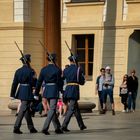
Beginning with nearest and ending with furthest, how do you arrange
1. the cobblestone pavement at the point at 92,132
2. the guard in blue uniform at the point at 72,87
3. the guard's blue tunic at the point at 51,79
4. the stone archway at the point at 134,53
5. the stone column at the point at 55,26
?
the cobblestone pavement at the point at 92,132 < the guard's blue tunic at the point at 51,79 < the guard in blue uniform at the point at 72,87 < the stone column at the point at 55,26 < the stone archway at the point at 134,53

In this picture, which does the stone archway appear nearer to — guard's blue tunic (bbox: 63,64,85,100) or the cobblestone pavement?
the cobblestone pavement

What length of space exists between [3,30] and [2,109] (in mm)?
3492

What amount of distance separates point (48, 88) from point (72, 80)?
45.7 inches

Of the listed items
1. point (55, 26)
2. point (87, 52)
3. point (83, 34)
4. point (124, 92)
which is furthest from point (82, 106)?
point (83, 34)

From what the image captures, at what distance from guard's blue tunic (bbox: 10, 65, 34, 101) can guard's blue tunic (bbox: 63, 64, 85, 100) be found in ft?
3.25

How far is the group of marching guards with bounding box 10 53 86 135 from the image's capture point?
17.3m

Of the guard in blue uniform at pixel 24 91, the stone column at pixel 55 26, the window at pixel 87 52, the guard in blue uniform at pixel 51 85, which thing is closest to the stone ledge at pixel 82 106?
the stone column at pixel 55 26

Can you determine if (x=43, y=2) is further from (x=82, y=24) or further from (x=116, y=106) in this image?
(x=116, y=106)

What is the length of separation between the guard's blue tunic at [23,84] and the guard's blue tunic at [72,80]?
99cm

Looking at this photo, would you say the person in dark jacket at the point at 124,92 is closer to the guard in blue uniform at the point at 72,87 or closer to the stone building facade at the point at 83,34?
the stone building facade at the point at 83,34

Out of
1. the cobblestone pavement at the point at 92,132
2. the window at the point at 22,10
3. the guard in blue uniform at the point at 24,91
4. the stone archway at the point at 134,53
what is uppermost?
the window at the point at 22,10

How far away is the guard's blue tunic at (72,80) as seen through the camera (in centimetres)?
1819

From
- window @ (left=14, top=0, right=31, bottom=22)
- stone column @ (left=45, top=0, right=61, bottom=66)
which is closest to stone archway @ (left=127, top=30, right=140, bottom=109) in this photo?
stone column @ (left=45, top=0, right=61, bottom=66)

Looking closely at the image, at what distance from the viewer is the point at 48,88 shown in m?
17.4
